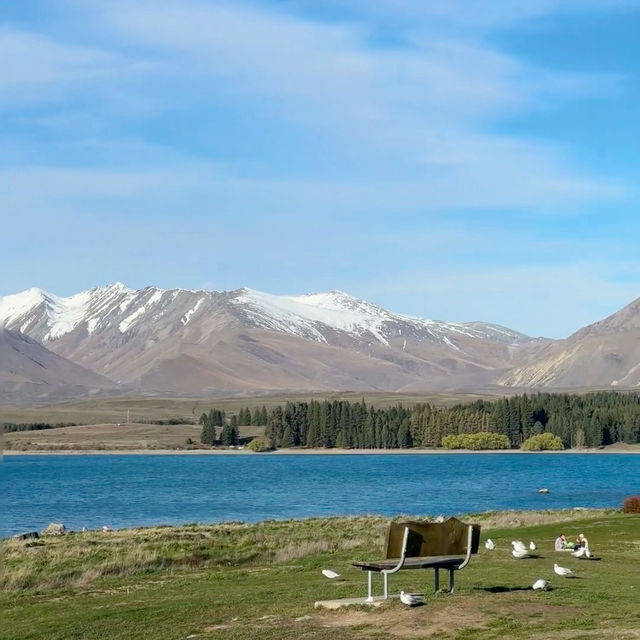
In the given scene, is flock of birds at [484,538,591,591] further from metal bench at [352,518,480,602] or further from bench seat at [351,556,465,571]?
bench seat at [351,556,465,571]

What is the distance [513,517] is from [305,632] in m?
35.1

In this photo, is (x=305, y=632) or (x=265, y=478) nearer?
(x=305, y=632)

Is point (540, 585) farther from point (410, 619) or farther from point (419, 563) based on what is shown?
point (410, 619)

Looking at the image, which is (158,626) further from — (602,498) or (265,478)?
(265,478)

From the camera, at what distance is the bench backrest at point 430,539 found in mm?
18938

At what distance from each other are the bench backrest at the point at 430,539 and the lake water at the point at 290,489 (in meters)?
32.5

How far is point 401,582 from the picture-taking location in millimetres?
22625

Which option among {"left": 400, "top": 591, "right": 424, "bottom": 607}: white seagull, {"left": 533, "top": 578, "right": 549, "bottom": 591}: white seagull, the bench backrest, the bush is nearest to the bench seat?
the bench backrest

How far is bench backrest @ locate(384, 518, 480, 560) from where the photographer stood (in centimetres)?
1894

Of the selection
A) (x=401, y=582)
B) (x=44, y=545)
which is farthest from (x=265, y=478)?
(x=401, y=582)

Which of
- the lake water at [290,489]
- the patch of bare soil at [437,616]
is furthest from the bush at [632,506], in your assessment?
the patch of bare soil at [437,616]

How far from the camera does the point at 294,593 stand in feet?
70.4

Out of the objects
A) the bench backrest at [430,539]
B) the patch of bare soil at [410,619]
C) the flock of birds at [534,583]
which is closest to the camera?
the patch of bare soil at [410,619]

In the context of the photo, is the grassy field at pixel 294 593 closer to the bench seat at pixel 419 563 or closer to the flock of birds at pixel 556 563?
the flock of birds at pixel 556 563
